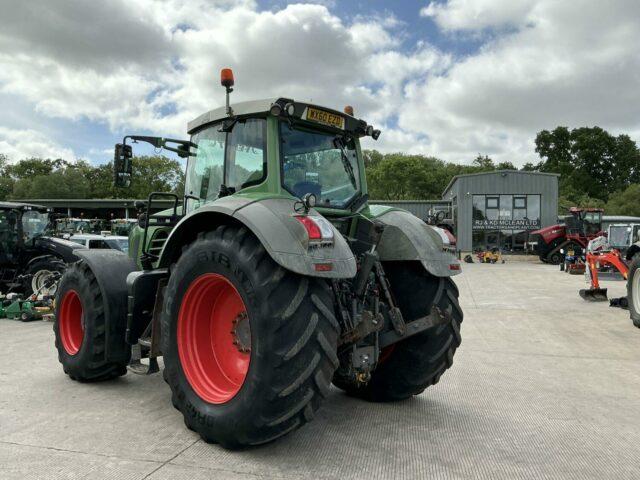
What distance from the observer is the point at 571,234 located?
77.3 feet

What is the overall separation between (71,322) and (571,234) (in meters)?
23.1

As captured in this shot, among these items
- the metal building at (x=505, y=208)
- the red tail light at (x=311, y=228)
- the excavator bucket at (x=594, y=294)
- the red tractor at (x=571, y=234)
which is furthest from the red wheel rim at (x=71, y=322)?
the metal building at (x=505, y=208)

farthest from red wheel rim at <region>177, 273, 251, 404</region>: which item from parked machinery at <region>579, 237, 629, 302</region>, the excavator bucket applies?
the excavator bucket

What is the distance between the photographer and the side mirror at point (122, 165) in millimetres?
4562

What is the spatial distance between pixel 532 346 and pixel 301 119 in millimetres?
4897

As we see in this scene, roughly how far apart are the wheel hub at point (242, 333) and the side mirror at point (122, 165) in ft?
6.28

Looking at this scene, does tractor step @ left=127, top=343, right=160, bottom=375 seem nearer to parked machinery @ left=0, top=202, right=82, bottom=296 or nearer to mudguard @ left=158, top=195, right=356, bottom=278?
mudguard @ left=158, top=195, right=356, bottom=278

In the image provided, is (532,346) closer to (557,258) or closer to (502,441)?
(502,441)

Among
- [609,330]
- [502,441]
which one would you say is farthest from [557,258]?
[502,441]

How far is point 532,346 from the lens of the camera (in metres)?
6.92

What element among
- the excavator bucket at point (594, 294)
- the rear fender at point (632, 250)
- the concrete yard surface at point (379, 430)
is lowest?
the concrete yard surface at point (379, 430)

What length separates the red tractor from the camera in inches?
920

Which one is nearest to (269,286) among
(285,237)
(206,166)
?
(285,237)

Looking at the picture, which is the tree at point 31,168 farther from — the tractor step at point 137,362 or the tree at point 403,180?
the tractor step at point 137,362
